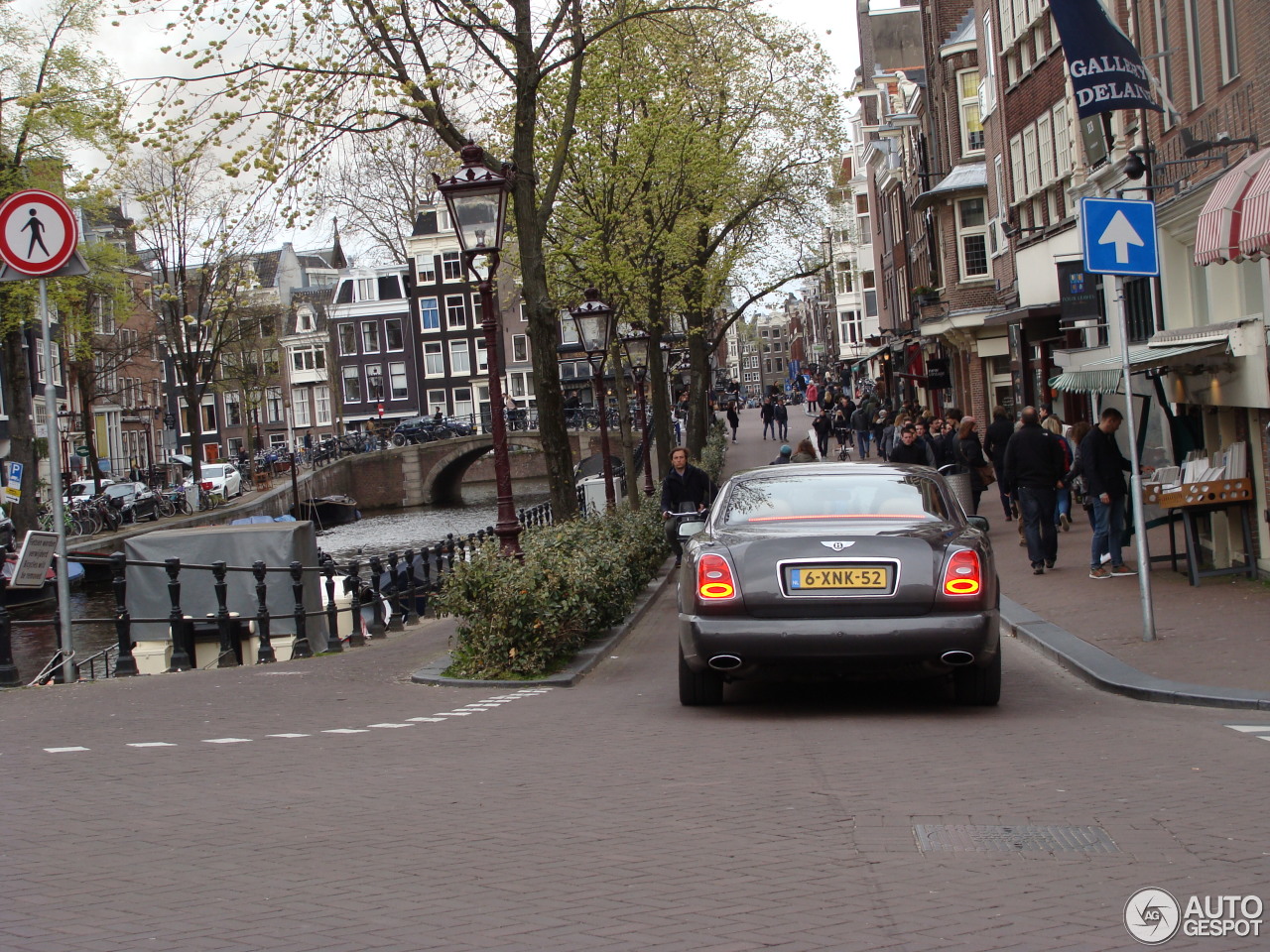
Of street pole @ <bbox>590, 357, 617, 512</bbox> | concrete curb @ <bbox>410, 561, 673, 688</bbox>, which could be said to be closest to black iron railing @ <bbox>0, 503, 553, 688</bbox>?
concrete curb @ <bbox>410, 561, 673, 688</bbox>

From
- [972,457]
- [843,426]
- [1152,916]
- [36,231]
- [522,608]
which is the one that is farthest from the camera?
[843,426]

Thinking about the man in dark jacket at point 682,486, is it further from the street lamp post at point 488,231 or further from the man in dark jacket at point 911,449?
the street lamp post at point 488,231

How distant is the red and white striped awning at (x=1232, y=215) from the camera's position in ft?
36.6

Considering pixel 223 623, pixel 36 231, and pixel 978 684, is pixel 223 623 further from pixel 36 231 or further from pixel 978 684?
pixel 978 684

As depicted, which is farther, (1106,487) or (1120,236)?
(1106,487)

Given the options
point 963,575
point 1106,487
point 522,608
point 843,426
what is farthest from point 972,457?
point 843,426

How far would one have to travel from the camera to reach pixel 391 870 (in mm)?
5039

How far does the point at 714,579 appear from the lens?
812cm

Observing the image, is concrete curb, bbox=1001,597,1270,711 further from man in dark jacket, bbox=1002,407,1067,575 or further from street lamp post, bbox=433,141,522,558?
street lamp post, bbox=433,141,522,558

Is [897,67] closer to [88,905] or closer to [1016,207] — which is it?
[1016,207]

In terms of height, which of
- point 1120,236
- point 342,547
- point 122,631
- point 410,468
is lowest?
point 342,547

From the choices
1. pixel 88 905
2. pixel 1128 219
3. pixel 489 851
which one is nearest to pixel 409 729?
pixel 489 851

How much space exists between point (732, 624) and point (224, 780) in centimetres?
282

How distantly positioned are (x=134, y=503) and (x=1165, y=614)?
1565 inches
